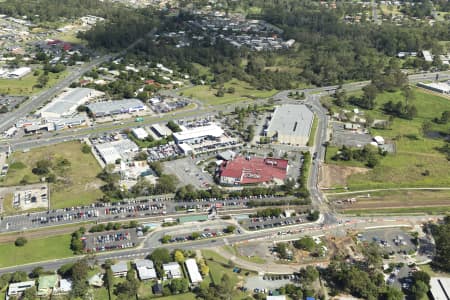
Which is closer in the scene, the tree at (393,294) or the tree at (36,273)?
the tree at (393,294)

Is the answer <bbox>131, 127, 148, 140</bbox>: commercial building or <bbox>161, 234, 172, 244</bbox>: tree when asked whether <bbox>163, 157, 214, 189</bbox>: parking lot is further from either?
<bbox>161, 234, 172, 244</bbox>: tree

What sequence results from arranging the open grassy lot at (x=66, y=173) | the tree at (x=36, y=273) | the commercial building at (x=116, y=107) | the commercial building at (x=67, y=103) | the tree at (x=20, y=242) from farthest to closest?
the commercial building at (x=116, y=107)
the commercial building at (x=67, y=103)
the open grassy lot at (x=66, y=173)
the tree at (x=20, y=242)
the tree at (x=36, y=273)

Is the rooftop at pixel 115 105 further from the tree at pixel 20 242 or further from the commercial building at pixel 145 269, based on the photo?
the commercial building at pixel 145 269

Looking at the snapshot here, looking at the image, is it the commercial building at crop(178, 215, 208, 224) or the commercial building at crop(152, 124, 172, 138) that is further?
the commercial building at crop(152, 124, 172, 138)

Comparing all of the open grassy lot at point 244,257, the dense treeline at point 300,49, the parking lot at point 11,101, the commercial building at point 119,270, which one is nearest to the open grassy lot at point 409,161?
the open grassy lot at point 244,257

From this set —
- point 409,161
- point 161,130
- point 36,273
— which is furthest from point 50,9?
point 409,161

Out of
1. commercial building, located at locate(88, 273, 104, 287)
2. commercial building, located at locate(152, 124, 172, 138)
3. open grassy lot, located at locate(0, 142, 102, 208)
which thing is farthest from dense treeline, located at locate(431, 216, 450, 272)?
commercial building, located at locate(152, 124, 172, 138)

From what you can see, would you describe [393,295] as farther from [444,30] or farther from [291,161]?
[444,30]
